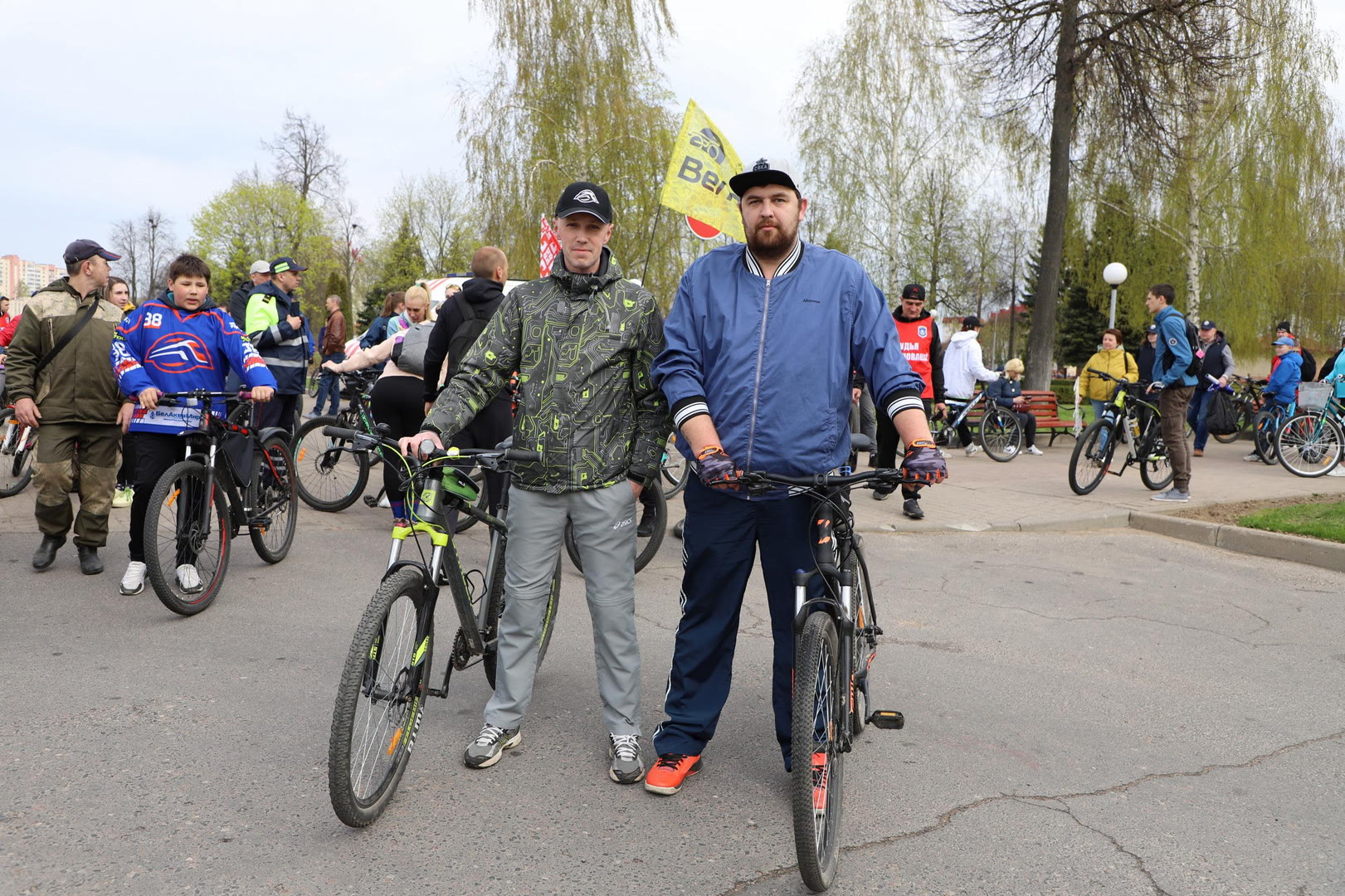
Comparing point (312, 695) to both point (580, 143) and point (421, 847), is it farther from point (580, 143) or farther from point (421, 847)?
point (580, 143)

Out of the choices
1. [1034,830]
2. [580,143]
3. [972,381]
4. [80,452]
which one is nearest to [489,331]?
[1034,830]

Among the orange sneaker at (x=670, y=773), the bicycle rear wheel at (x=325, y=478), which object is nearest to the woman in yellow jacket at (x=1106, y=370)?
the bicycle rear wheel at (x=325, y=478)

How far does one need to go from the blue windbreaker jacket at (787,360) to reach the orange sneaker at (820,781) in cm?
91

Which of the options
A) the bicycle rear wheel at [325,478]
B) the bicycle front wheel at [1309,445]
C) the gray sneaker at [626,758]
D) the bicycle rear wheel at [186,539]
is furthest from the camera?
the bicycle front wheel at [1309,445]

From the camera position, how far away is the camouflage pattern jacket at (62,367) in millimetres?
6289

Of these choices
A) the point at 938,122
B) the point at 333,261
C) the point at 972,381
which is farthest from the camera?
the point at 333,261

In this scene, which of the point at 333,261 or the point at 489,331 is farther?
the point at 333,261

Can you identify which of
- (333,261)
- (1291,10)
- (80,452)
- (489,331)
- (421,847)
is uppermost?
(1291,10)

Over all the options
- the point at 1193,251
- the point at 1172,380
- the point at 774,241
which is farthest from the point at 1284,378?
the point at 774,241

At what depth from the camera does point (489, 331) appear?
3.70 m

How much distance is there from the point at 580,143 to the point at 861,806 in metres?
23.1

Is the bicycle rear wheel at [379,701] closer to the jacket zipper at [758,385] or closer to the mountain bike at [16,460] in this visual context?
the jacket zipper at [758,385]

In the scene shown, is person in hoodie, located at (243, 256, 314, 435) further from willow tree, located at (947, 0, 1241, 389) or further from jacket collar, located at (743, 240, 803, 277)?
willow tree, located at (947, 0, 1241, 389)

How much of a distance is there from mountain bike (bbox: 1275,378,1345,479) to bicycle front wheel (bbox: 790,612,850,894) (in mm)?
11795
